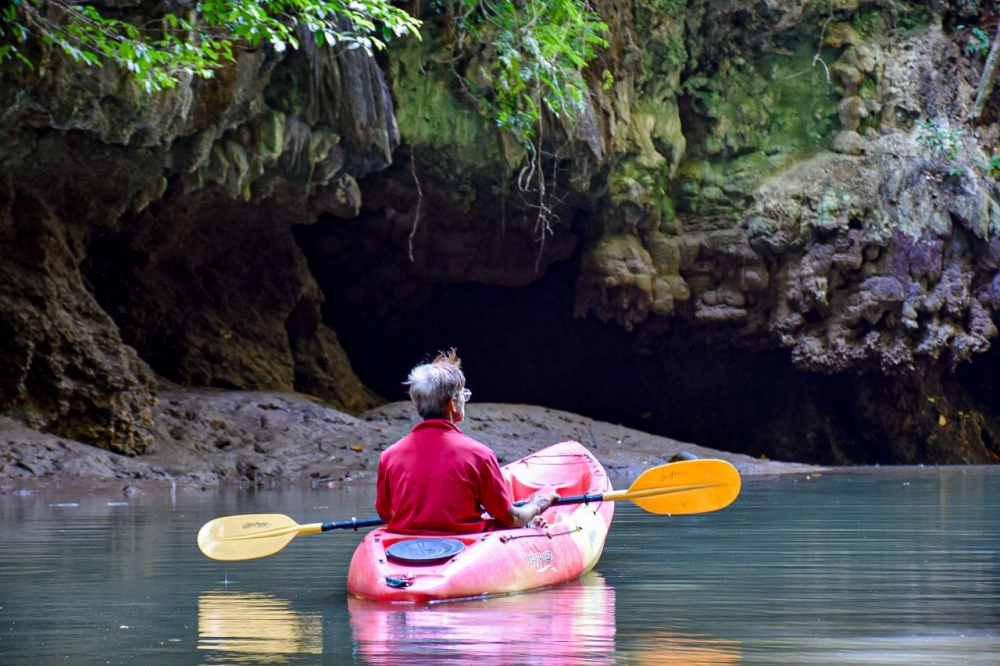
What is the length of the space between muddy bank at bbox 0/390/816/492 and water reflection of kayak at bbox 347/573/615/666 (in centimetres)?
760

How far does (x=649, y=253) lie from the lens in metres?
18.0

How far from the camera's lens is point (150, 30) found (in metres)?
10.4

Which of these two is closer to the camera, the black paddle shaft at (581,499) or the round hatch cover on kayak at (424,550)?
the round hatch cover on kayak at (424,550)

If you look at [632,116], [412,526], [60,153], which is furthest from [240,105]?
[412,526]

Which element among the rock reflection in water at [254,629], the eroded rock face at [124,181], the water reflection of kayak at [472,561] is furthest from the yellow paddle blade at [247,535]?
the eroded rock face at [124,181]

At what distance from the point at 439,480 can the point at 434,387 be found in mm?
392

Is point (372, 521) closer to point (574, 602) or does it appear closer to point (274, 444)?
point (574, 602)

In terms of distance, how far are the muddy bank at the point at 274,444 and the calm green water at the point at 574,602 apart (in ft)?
9.80

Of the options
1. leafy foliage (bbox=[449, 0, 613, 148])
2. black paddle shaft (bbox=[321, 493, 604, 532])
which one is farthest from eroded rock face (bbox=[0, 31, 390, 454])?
black paddle shaft (bbox=[321, 493, 604, 532])

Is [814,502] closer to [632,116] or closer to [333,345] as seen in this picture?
[632,116]

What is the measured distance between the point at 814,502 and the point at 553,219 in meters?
8.44

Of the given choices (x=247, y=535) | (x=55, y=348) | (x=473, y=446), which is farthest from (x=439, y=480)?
(x=55, y=348)

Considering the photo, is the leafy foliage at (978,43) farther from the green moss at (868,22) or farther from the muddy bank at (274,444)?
the muddy bank at (274,444)

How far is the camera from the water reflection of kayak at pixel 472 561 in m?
4.91
